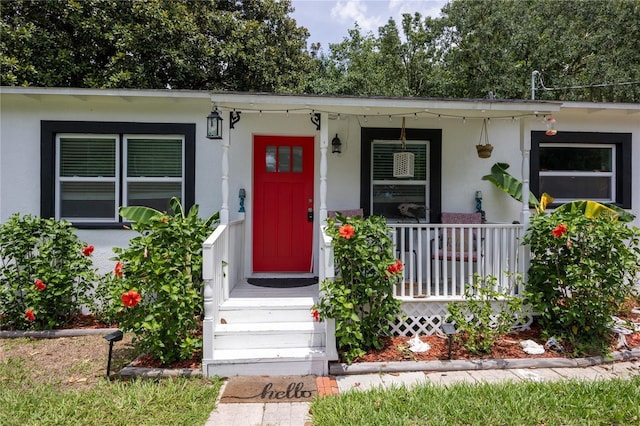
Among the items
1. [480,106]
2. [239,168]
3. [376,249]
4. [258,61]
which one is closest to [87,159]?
[239,168]

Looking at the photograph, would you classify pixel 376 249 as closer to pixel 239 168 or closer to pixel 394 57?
pixel 239 168

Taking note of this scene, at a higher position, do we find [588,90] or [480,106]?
[588,90]

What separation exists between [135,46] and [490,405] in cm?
1141

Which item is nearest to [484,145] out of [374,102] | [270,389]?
[374,102]

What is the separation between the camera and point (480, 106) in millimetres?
4562

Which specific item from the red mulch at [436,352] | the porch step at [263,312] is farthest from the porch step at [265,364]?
the porch step at [263,312]

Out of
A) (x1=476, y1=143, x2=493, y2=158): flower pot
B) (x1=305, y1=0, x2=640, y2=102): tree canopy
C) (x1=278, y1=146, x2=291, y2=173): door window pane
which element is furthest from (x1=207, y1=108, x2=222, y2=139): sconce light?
(x1=305, y1=0, x2=640, y2=102): tree canopy

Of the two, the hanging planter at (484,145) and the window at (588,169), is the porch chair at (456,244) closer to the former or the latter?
the hanging planter at (484,145)

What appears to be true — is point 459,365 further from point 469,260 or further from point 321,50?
point 321,50

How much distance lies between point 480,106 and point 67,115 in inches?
219

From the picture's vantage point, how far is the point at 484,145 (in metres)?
5.61

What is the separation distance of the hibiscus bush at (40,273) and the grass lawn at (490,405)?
142 inches

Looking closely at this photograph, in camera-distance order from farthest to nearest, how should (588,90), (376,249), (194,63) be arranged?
1. (588,90)
2. (194,63)
3. (376,249)

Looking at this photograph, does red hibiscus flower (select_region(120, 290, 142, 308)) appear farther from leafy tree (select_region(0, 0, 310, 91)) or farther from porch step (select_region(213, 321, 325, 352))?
leafy tree (select_region(0, 0, 310, 91))
